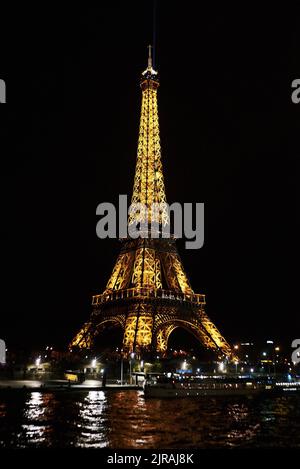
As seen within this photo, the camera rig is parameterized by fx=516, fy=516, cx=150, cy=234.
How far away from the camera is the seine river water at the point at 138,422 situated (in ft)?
63.5

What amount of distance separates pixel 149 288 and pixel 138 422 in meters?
32.0

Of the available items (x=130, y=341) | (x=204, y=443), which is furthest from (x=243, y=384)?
(x=204, y=443)

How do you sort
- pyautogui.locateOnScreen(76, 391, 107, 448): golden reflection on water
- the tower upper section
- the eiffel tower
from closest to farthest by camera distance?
pyautogui.locateOnScreen(76, 391, 107, 448): golden reflection on water < the eiffel tower < the tower upper section

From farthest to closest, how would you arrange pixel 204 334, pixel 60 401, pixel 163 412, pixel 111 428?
pixel 204 334 < pixel 60 401 < pixel 163 412 < pixel 111 428

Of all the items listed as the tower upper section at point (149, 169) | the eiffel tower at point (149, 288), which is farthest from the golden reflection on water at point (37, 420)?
the tower upper section at point (149, 169)

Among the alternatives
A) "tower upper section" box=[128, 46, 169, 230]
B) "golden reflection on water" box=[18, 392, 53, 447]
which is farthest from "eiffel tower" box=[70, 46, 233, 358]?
"golden reflection on water" box=[18, 392, 53, 447]

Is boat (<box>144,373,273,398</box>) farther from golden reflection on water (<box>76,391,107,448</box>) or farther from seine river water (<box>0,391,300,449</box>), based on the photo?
golden reflection on water (<box>76,391,107,448</box>)

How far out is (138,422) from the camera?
77.6 feet

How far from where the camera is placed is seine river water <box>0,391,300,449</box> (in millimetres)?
19344

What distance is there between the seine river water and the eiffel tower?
1792cm

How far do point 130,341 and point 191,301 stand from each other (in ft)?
32.7

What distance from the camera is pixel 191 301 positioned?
57844 mm

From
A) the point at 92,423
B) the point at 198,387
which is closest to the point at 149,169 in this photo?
the point at 198,387
